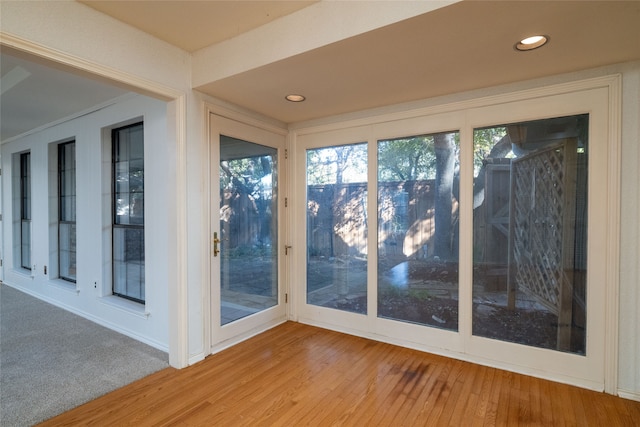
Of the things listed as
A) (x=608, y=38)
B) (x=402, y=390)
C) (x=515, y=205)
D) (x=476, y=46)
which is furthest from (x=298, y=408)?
(x=608, y=38)

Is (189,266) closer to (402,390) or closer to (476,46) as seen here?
(402,390)

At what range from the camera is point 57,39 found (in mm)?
1893

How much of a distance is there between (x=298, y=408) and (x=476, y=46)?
2.59 meters

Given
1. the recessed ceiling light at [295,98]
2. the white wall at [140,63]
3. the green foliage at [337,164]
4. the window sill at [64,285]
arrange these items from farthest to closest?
the window sill at [64,285] → the green foliage at [337,164] → the recessed ceiling light at [295,98] → the white wall at [140,63]

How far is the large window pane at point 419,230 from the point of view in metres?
2.84

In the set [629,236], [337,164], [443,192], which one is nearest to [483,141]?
[443,192]

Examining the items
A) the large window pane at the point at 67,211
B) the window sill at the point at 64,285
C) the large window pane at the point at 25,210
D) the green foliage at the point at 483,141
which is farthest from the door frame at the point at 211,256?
the large window pane at the point at 25,210

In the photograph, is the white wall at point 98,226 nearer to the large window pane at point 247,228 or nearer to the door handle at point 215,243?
the door handle at point 215,243

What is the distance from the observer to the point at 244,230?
329cm

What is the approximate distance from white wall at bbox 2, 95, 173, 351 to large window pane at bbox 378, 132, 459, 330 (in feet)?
6.76

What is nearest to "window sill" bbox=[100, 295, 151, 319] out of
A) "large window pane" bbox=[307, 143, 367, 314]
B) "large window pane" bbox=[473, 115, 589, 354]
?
"large window pane" bbox=[307, 143, 367, 314]

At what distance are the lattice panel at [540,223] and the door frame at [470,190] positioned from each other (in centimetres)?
21

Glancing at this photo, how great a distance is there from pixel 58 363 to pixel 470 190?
3.83 metres

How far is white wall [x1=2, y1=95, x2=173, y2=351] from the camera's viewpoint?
2961mm
